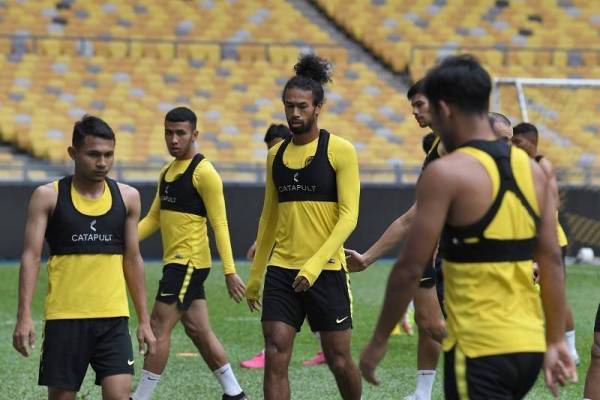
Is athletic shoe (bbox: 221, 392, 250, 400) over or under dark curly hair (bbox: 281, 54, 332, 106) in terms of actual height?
under

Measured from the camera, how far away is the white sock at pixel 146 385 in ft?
29.8

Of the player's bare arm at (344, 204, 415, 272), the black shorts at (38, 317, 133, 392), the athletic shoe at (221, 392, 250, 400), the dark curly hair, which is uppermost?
the dark curly hair

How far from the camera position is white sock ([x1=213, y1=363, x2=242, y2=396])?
940 centimetres

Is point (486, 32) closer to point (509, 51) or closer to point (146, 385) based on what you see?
point (509, 51)

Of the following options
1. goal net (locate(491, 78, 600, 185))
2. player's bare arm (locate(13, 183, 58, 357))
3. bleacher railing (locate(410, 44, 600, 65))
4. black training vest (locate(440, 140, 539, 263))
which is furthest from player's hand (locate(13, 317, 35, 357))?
bleacher railing (locate(410, 44, 600, 65))

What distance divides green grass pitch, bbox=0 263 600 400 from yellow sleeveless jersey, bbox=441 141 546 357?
4648 millimetres

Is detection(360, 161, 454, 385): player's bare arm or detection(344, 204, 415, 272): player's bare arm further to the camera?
detection(344, 204, 415, 272): player's bare arm

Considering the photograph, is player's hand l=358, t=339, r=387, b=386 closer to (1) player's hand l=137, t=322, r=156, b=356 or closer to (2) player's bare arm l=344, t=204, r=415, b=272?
(1) player's hand l=137, t=322, r=156, b=356

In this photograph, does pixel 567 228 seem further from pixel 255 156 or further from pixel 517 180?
pixel 517 180

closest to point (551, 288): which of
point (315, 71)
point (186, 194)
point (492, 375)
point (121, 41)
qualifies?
point (492, 375)

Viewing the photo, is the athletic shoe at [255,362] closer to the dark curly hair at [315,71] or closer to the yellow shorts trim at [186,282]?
the yellow shorts trim at [186,282]

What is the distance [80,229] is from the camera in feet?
23.0

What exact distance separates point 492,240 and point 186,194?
15.5ft

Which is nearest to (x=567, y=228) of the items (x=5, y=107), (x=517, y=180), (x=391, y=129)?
(x=391, y=129)
